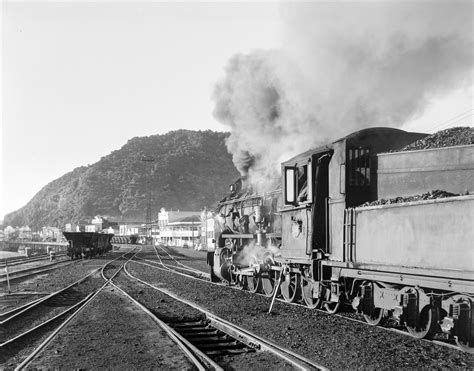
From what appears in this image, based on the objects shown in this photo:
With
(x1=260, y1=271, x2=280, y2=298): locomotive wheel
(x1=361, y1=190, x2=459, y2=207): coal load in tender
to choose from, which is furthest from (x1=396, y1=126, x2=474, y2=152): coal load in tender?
(x1=260, y1=271, x2=280, y2=298): locomotive wheel

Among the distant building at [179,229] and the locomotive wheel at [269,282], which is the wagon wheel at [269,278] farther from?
the distant building at [179,229]

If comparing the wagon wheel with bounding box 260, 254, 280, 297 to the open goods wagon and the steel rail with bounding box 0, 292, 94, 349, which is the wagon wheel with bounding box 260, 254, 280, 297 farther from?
the open goods wagon

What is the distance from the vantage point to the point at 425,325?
7852 mm

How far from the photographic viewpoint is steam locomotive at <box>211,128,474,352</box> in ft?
22.5

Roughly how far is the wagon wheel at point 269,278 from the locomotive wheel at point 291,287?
2.16 ft

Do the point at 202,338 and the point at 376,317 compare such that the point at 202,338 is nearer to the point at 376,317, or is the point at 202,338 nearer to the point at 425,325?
the point at 376,317

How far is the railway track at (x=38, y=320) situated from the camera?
8633 mm

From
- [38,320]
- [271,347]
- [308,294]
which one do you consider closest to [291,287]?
[308,294]

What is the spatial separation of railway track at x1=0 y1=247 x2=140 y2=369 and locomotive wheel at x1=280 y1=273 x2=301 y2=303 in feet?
17.7

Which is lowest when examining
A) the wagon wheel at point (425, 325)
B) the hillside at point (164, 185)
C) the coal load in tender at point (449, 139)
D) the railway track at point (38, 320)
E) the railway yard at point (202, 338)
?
the railway track at point (38, 320)

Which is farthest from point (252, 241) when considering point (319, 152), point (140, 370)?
point (140, 370)

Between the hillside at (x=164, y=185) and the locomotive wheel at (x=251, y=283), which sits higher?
the hillside at (x=164, y=185)

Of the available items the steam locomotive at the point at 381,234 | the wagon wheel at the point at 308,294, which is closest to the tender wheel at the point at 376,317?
the steam locomotive at the point at 381,234

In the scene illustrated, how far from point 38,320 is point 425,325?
28.9 ft
